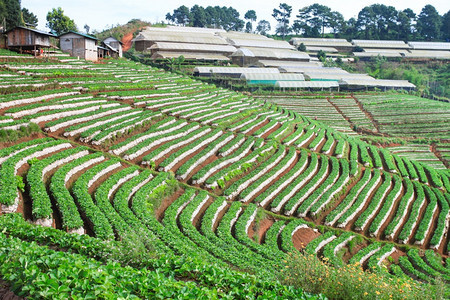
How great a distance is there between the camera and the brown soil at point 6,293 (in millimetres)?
10366

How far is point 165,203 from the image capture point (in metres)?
27.2

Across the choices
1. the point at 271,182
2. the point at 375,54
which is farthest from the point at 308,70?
the point at 271,182

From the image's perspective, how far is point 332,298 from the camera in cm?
1343

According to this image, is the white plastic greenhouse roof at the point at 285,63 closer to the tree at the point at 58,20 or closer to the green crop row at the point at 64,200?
the tree at the point at 58,20

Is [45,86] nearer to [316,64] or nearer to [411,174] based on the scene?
[411,174]

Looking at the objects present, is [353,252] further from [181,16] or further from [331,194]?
[181,16]

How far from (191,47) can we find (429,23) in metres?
105

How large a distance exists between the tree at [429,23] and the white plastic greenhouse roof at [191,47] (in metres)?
90.3

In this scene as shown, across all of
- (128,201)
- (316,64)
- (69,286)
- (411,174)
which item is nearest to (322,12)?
(316,64)

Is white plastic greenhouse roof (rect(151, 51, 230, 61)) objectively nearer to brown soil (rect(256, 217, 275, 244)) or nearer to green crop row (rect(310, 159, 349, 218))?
green crop row (rect(310, 159, 349, 218))

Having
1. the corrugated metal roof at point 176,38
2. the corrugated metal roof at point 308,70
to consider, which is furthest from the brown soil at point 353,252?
the corrugated metal roof at point 176,38

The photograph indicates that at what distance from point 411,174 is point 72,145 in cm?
3469

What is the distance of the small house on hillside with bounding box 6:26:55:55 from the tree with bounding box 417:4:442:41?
472 ft

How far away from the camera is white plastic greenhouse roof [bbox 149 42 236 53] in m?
93.6
